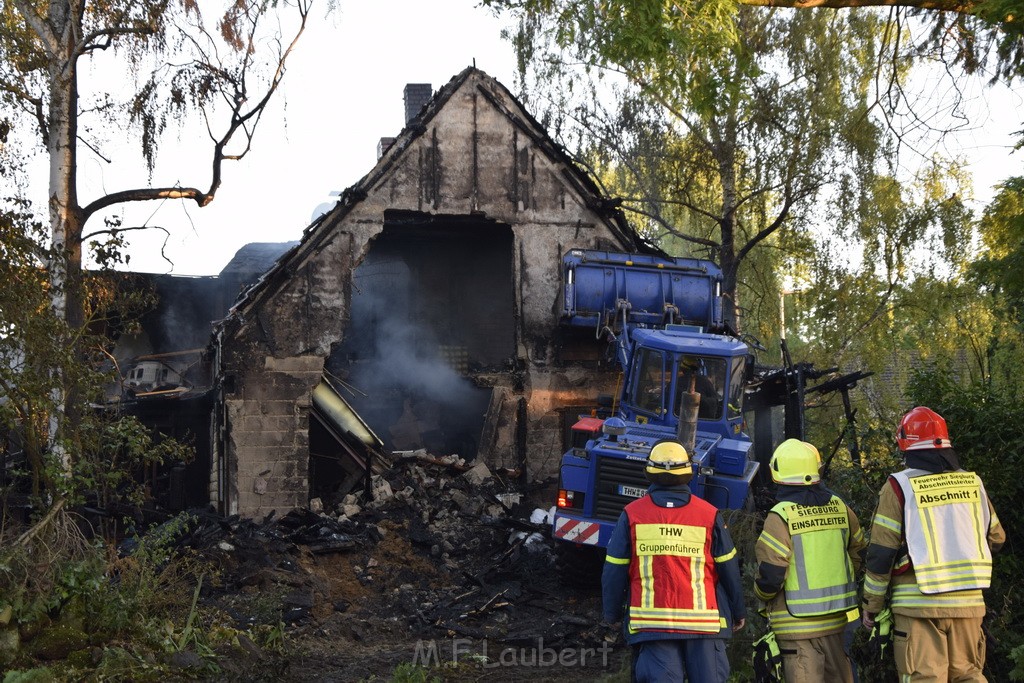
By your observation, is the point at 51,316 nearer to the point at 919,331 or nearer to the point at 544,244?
the point at 544,244

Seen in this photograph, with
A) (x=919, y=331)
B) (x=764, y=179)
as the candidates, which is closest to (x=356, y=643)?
(x=764, y=179)

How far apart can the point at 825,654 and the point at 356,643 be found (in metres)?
5.96

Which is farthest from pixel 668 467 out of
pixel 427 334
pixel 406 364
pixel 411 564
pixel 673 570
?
pixel 427 334

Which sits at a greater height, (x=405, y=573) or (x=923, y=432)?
(x=923, y=432)

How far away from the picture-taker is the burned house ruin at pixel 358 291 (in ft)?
55.1

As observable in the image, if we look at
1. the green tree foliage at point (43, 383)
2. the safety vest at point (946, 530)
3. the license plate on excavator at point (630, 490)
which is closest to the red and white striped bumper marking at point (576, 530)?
the license plate on excavator at point (630, 490)

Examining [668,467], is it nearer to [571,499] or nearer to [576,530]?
[576,530]

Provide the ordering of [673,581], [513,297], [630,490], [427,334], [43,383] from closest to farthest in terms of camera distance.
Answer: [673,581], [43,383], [630,490], [513,297], [427,334]

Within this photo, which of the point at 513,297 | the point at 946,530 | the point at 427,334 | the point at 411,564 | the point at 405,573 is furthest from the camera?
the point at 427,334

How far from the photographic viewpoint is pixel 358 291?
1814 centimetres

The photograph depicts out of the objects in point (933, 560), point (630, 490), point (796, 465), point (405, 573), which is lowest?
point (405, 573)

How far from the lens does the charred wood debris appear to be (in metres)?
11.2

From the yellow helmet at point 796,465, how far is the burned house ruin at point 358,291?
1183cm

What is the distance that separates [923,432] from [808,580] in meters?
1.04
